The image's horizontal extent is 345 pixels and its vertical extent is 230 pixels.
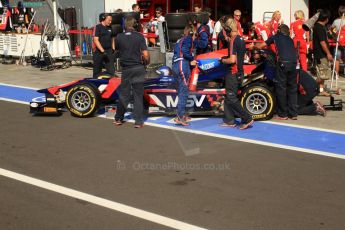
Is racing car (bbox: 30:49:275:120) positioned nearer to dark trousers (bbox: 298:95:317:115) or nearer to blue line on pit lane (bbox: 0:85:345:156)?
blue line on pit lane (bbox: 0:85:345:156)

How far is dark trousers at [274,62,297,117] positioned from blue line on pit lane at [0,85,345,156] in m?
0.51

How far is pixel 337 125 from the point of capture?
9102 mm

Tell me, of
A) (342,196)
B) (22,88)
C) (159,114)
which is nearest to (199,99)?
(159,114)

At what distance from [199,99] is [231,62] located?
3.64 feet

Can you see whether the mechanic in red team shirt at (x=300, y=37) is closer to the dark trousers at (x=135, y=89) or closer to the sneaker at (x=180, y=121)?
the sneaker at (x=180, y=121)

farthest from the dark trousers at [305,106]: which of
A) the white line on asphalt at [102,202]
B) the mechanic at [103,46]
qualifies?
the white line on asphalt at [102,202]

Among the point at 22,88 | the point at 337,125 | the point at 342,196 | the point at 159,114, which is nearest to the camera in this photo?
the point at 342,196

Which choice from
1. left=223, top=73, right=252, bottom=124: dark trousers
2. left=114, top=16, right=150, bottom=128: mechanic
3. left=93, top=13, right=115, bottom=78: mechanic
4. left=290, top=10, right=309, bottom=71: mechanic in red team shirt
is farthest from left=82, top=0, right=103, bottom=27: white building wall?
left=223, top=73, right=252, bottom=124: dark trousers

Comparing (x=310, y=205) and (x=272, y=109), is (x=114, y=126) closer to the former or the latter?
(x=272, y=109)

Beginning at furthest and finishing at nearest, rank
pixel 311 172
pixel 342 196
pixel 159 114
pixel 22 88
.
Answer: pixel 22 88
pixel 159 114
pixel 311 172
pixel 342 196

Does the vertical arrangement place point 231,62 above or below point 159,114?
above

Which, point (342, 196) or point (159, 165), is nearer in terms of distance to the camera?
point (342, 196)

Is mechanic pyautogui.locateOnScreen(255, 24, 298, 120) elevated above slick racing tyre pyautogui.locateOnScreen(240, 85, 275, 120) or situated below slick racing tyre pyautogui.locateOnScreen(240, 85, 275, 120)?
above

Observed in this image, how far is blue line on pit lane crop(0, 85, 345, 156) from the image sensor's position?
25.8ft
